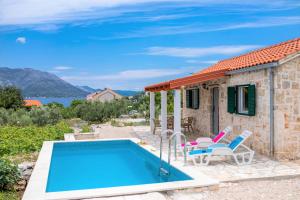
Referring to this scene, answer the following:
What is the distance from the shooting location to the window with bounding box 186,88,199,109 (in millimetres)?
17728

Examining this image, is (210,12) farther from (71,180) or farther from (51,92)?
(51,92)

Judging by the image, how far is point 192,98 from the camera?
18312mm

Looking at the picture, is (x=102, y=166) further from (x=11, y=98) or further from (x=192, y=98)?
(x=11, y=98)

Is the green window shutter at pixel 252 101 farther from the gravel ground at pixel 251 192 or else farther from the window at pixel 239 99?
the gravel ground at pixel 251 192

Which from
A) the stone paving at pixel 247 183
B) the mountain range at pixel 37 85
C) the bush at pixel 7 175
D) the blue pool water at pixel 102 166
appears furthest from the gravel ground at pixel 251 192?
the mountain range at pixel 37 85

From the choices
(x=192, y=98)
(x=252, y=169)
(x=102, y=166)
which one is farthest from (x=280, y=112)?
(x=192, y=98)

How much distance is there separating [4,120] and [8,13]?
22.1 ft

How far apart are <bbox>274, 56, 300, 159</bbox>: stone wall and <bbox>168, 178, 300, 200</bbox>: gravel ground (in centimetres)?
233

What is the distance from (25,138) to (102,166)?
16.3 feet

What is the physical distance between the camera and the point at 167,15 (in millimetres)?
29984

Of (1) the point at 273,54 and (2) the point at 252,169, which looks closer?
(2) the point at 252,169

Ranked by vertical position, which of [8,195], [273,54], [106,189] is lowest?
[8,195]

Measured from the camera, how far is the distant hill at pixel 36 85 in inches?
5568

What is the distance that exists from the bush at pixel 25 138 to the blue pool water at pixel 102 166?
3.33 ft
